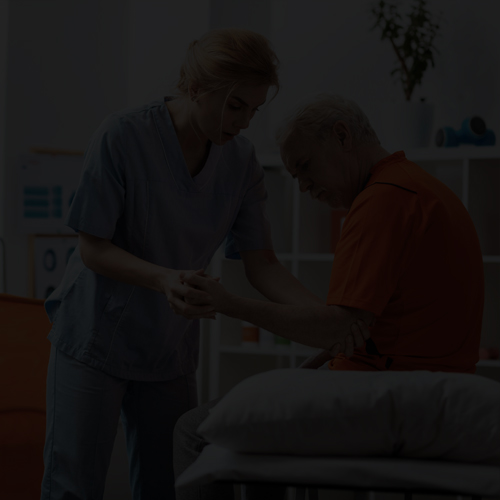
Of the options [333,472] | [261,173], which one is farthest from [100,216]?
[333,472]

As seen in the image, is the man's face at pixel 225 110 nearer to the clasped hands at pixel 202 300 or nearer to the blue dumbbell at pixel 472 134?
the clasped hands at pixel 202 300

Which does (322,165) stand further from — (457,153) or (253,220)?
(457,153)

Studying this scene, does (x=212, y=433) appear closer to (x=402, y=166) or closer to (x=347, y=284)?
(x=347, y=284)

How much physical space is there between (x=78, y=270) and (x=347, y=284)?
0.64 metres

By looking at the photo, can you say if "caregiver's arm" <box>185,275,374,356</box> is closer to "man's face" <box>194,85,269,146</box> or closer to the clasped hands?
the clasped hands

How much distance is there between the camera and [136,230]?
4.65ft

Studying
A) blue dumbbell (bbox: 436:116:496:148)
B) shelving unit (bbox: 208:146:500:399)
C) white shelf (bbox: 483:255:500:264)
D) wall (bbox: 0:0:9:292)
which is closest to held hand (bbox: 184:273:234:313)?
shelving unit (bbox: 208:146:500:399)

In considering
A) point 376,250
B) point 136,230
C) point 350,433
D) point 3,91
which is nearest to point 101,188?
point 136,230

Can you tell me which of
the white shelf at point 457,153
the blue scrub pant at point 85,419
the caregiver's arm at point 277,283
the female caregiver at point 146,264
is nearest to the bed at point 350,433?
the female caregiver at point 146,264

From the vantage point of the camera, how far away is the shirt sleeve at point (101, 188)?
4.39 ft

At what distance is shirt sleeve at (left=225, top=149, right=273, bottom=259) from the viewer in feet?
5.37

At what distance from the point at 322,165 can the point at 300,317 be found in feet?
1.10

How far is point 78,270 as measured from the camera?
4.73 feet

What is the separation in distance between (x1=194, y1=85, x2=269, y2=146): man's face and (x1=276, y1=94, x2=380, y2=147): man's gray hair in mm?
89
